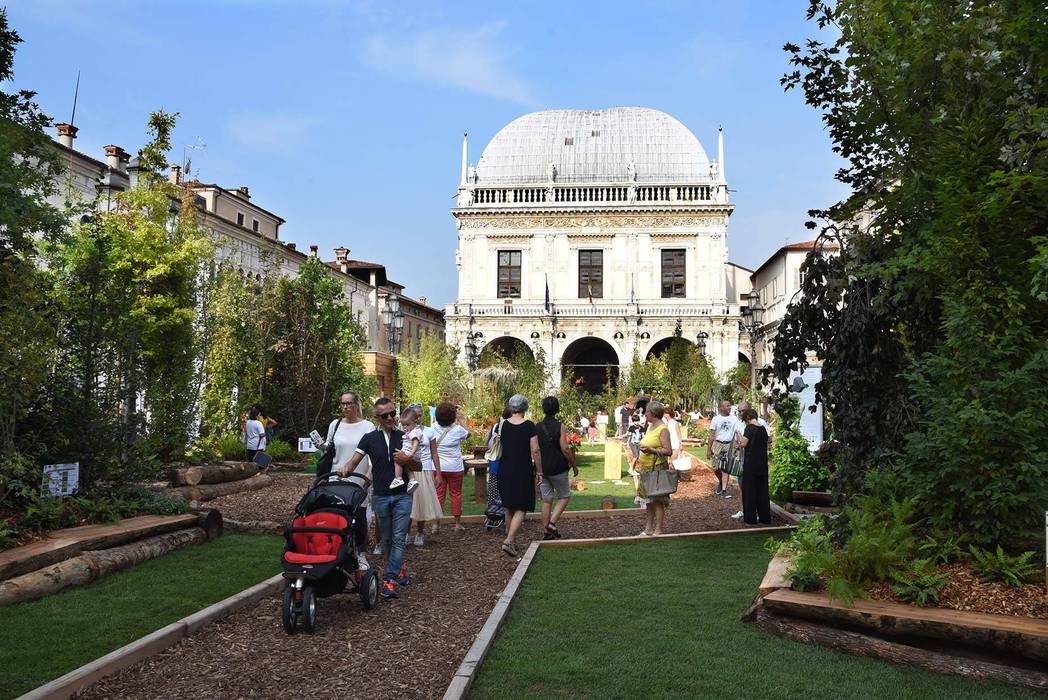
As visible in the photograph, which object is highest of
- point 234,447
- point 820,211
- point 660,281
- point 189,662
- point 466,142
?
point 466,142

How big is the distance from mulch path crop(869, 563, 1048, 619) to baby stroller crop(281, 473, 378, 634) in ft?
12.2

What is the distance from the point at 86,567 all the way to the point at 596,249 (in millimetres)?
42341

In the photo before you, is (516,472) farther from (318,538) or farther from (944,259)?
(944,259)

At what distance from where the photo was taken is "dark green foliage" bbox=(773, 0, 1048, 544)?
6.09 meters

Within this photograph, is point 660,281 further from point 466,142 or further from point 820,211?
point 820,211

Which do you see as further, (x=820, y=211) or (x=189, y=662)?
(x=820, y=211)

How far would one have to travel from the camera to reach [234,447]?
742 inches

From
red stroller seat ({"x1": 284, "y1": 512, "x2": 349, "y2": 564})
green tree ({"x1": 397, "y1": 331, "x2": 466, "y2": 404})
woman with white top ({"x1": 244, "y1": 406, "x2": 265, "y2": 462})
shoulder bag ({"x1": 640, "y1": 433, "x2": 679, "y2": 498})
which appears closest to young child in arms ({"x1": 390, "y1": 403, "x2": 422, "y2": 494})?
red stroller seat ({"x1": 284, "y1": 512, "x2": 349, "y2": 564})

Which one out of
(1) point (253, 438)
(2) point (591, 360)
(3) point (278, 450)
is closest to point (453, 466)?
(1) point (253, 438)

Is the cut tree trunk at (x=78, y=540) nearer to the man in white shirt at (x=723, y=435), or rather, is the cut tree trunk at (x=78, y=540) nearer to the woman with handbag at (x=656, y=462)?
the woman with handbag at (x=656, y=462)

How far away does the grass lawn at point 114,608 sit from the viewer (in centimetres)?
563

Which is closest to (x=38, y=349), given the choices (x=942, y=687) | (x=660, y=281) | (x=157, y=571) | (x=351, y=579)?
(x=157, y=571)

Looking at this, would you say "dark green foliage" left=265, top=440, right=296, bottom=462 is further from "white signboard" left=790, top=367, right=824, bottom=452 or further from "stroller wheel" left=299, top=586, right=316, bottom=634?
"stroller wheel" left=299, top=586, right=316, bottom=634

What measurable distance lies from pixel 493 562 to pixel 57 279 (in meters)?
9.36
